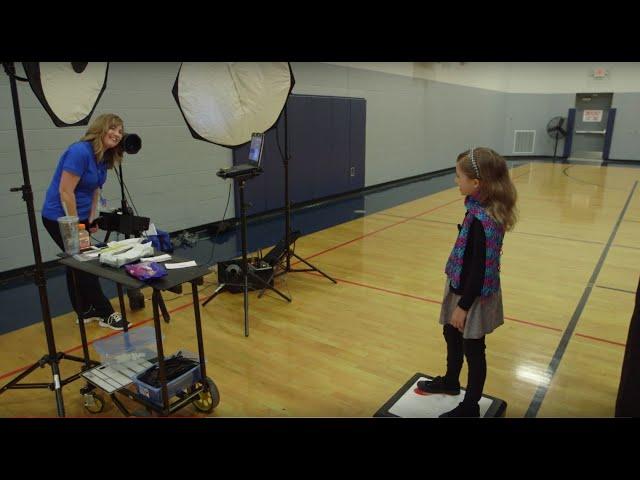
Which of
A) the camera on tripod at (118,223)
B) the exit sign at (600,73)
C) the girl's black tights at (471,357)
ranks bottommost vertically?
the girl's black tights at (471,357)

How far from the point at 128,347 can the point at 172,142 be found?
3.29 m

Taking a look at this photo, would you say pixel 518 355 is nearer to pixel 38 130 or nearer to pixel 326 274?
pixel 326 274

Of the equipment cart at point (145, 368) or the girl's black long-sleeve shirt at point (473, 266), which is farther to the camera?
the equipment cart at point (145, 368)

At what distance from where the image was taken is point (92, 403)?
233 cm

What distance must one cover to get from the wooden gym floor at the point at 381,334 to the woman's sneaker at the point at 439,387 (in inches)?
7.8

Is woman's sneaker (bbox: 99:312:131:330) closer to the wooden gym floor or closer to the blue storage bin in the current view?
the wooden gym floor

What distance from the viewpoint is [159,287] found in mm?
1958

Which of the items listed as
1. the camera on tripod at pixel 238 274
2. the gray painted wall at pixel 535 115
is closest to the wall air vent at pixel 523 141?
the gray painted wall at pixel 535 115

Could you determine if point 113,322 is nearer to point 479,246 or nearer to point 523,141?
point 479,246

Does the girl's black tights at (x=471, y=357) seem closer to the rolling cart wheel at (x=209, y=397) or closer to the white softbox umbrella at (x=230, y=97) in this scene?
the rolling cart wheel at (x=209, y=397)

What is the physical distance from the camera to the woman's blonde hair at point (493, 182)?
5.99 ft

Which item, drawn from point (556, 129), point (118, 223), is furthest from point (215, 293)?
point (556, 129)

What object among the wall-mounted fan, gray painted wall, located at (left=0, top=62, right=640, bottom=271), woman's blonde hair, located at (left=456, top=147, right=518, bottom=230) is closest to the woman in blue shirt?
gray painted wall, located at (left=0, top=62, right=640, bottom=271)

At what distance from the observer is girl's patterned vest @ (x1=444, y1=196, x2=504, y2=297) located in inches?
71.5
